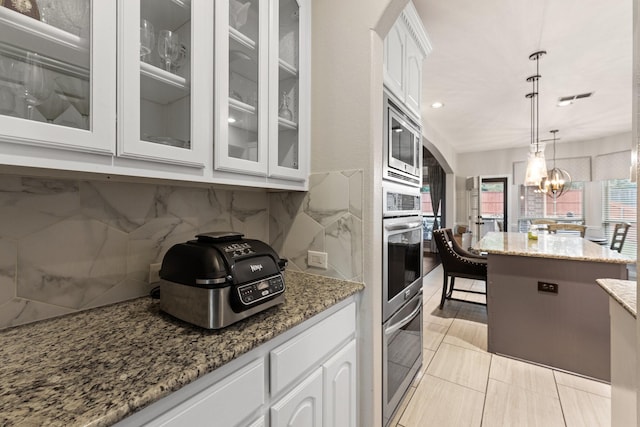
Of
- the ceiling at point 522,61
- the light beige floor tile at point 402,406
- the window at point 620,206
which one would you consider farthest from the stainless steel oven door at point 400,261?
the window at point 620,206

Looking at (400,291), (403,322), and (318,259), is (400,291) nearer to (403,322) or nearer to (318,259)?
(403,322)

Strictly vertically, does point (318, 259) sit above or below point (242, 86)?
below

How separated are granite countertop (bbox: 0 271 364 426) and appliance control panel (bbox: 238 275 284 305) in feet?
0.25

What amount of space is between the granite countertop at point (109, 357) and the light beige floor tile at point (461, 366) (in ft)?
5.31

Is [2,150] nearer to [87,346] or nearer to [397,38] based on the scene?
[87,346]

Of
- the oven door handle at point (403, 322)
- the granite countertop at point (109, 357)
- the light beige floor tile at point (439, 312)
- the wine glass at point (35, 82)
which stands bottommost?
the light beige floor tile at point (439, 312)

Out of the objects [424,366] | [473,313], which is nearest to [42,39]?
[424,366]

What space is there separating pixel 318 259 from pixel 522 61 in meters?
2.87

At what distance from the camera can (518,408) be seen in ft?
5.82

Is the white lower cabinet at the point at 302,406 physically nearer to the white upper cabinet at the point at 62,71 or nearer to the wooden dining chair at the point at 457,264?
the white upper cabinet at the point at 62,71

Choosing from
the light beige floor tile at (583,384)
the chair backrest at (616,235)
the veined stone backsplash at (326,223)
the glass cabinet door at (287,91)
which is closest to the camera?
the glass cabinet door at (287,91)

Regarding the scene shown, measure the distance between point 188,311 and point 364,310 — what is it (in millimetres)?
814

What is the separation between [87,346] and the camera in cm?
77

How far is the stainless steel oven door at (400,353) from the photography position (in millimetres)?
1498
